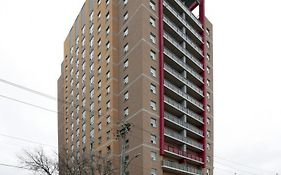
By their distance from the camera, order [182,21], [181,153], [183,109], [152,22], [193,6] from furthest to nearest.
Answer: [193,6] → [182,21] → [183,109] → [152,22] → [181,153]

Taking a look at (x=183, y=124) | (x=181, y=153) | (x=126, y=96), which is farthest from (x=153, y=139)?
(x=126, y=96)

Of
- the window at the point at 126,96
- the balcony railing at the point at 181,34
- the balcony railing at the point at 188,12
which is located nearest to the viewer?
the window at the point at 126,96

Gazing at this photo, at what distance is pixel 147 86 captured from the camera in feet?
189

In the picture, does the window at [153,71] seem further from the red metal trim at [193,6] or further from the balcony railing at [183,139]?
the red metal trim at [193,6]

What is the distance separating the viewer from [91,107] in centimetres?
7306

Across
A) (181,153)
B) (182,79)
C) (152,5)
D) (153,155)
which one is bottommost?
(153,155)

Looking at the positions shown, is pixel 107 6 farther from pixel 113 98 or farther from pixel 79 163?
pixel 79 163

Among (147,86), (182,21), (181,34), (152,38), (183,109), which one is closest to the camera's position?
(147,86)

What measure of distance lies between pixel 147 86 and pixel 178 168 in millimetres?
14092

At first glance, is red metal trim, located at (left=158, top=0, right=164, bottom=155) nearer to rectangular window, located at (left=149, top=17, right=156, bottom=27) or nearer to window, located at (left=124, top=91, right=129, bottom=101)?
rectangular window, located at (left=149, top=17, right=156, bottom=27)

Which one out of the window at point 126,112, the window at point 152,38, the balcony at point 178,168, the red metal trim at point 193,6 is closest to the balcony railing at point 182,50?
the window at point 152,38

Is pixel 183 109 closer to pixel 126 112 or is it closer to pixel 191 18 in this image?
pixel 126 112

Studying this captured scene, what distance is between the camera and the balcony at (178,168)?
57.0 metres

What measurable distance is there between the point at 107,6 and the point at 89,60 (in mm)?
12646
